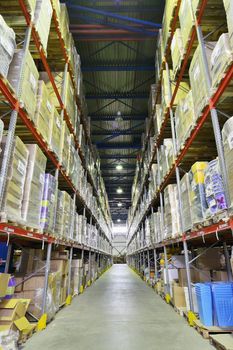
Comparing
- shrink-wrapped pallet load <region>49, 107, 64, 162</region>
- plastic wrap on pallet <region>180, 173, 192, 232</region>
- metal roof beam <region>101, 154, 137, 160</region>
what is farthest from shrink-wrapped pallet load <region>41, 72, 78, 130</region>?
metal roof beam <region>101, 154, 137, 160</region>

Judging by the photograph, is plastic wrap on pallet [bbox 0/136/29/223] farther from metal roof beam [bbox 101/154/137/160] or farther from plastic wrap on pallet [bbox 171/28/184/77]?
metal roof beam [bbox 101/154/137/160]

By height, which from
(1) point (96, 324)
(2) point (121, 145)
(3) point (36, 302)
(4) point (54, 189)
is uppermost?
(2) point (121, 145)

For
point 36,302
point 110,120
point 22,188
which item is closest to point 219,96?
point 22,188

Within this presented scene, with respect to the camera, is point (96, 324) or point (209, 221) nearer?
point (209, 221)

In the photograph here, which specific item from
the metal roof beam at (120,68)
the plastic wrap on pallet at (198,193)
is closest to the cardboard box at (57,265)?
→ the plastic wrap on pallet at (198,193)

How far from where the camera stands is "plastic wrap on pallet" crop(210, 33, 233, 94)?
107 inches

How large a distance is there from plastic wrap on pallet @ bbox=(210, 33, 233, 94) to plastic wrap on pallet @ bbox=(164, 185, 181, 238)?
9.02 ft

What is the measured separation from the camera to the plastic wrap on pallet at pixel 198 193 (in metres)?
3.45

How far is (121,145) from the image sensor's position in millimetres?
15844

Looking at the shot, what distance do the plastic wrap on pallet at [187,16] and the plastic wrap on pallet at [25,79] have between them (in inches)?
107

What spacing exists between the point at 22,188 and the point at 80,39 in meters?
7.10

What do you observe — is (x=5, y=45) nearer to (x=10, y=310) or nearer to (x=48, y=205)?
(x=48, y=205)

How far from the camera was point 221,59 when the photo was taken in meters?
2.89

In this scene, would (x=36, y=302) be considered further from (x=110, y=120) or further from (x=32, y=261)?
(x=110, y=120)
